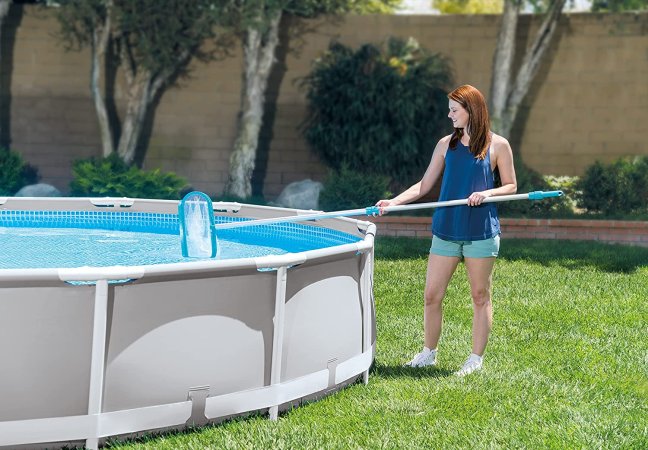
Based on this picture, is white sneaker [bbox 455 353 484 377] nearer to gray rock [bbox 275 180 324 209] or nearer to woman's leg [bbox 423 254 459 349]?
woman's leg [bbox 423 254 459 349]

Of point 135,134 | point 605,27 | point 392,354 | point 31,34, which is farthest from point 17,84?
point 392,354

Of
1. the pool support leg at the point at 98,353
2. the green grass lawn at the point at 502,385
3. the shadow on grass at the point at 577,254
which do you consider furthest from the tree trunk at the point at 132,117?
the pool support leg at the point at 98,353

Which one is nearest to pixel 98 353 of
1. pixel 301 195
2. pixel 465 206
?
pixel 465 206

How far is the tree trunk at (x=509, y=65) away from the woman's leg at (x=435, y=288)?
8.55 m

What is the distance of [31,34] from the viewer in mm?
15922

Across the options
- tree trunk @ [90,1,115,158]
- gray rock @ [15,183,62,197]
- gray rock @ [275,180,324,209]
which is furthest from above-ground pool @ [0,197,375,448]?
tree trunk @ [90,1,115,158]

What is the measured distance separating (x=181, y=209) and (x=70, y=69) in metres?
9.93

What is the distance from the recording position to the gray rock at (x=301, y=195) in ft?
46.7

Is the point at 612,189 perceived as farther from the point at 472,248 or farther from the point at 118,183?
the point at 472,248

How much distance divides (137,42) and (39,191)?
2.76 m

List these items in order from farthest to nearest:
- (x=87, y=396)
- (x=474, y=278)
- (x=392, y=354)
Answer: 1. (x=392, y=354)
2. (x=474, y=278)
3. (x=87, y=396)

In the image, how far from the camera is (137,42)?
1505cm

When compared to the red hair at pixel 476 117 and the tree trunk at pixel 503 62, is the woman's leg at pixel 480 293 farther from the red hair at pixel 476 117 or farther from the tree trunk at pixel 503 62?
the tree trunk at pixel 503 62

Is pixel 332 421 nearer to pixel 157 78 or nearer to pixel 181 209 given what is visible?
pixel 181 209
